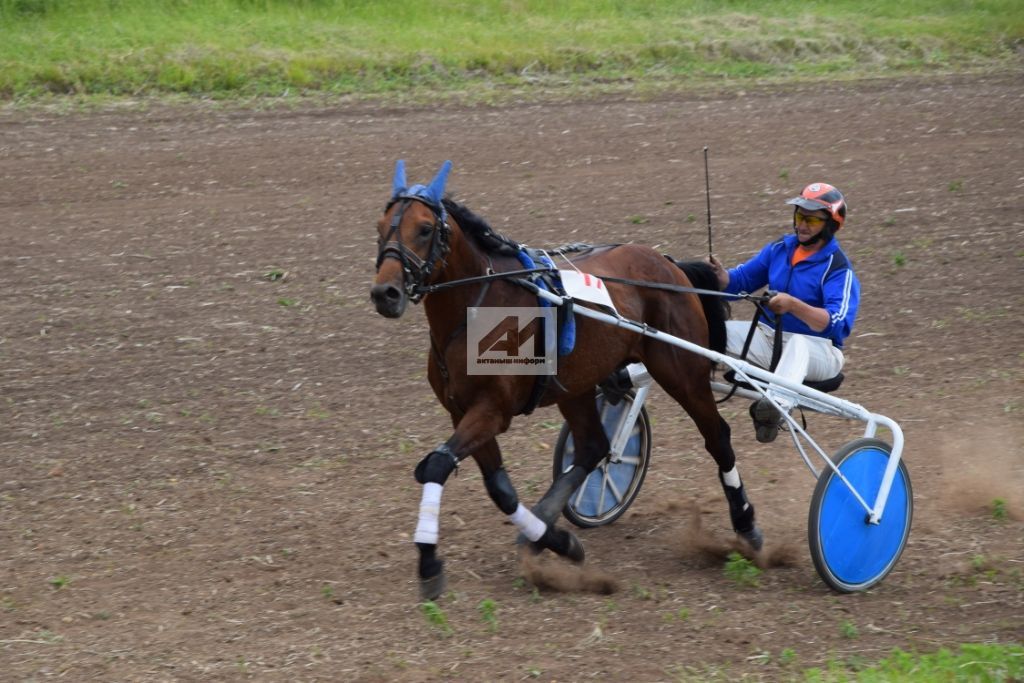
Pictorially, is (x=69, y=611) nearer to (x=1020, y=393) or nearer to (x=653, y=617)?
(x=653, y=617)

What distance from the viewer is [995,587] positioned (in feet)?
19.9

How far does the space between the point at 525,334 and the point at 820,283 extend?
157cm

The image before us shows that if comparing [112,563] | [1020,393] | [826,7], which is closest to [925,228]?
[1020,393]

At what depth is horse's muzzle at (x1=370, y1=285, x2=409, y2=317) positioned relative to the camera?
5.14 meters

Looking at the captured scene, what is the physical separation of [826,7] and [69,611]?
1859cm

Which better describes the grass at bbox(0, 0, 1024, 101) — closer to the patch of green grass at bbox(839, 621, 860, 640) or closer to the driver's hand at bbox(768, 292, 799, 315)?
the driver's hand at bbox(768, 292, 799, 315)

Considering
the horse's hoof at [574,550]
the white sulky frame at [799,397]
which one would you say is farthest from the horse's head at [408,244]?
the horse's hoof at [574,550]

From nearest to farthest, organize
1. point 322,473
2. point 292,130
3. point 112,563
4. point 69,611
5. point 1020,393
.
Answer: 1. point 69,611
2. point 112,563
3. point 322,473
4. point 1020,393
5. point 292,130

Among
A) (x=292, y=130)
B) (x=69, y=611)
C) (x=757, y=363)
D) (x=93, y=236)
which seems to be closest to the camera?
(x=69, y=611)

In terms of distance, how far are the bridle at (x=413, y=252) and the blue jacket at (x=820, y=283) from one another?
187 centimetres

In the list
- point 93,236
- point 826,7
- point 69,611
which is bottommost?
point 69,611

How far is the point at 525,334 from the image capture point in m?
5.84

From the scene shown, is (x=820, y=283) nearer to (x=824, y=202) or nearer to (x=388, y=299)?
(x=824, y=202)

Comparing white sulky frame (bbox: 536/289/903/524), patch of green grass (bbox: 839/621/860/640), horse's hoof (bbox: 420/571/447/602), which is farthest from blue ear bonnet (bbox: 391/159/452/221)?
patch of green grass (bbox: 839/621/860/640)
